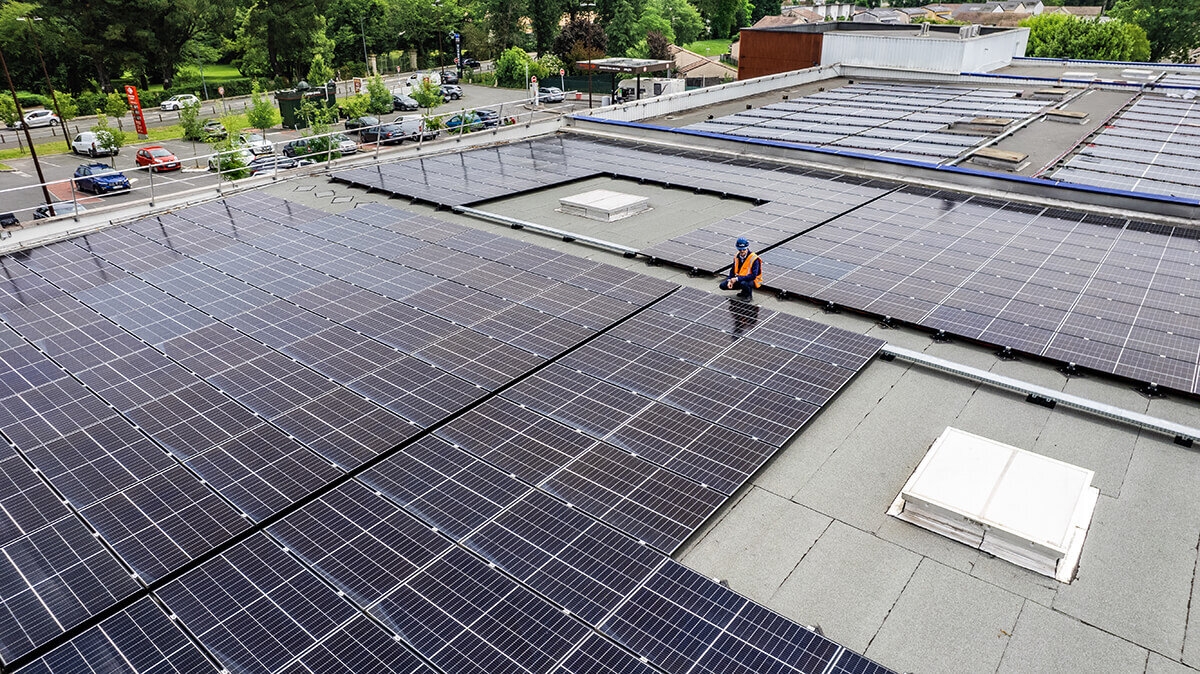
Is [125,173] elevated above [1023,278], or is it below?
below

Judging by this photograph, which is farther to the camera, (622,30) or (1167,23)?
(622,30)

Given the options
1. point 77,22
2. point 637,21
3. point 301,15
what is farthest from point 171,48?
point 637,21

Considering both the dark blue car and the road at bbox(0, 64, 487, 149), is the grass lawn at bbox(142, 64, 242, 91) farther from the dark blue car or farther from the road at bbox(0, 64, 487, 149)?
the dark blue car

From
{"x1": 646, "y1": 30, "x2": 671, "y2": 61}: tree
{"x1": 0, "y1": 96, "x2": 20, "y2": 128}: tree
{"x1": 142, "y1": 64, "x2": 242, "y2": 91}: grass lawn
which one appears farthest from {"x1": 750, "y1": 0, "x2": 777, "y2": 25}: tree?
{"x1": 0, "y1": 96, "x2": 20, "y2": 128}: tree

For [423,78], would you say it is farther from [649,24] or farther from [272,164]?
[272,164]

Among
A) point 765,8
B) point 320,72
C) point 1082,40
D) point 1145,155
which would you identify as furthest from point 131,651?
point 765,8

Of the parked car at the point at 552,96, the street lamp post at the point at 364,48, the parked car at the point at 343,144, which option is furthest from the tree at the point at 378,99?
the street lamp post at the point at 364,48
